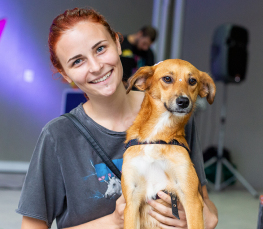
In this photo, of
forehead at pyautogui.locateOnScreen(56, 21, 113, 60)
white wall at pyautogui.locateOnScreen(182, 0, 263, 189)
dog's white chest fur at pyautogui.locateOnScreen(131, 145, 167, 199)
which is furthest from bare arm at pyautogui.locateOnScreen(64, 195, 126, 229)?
white wall at pyautogui.locateOnScreen(182, 0, 263, 189)

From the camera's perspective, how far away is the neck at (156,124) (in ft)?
4.56

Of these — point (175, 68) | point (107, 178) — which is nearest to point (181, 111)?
point (175, 68)

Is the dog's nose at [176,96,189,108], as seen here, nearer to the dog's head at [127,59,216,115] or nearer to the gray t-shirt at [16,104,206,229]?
the dog's head at [127,59,216,115]

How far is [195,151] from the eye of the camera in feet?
4.90

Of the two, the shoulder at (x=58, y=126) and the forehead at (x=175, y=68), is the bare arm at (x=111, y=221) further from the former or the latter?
the forehead at (x=175, y=68)

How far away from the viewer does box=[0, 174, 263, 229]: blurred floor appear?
2.95 metres

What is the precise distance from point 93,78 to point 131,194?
1.75ft

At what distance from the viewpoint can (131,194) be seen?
130cm

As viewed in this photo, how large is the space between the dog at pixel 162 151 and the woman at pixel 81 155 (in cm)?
6

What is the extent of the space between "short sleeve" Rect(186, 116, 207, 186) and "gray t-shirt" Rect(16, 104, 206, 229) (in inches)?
13.6

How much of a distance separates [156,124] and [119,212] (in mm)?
432

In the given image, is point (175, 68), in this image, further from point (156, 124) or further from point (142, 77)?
point (156, 124)

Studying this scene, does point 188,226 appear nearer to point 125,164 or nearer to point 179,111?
point 125,164

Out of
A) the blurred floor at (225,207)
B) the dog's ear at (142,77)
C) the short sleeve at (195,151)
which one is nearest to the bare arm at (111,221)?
the short sleeve at (195,151)
